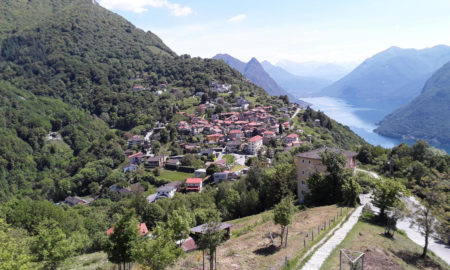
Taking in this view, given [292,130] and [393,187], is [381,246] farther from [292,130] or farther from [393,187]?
[292,130]

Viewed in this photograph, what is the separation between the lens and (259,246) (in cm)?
1766

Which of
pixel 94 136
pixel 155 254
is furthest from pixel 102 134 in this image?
pixel 155 254

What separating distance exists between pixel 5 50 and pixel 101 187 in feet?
506

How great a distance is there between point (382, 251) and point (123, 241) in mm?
13514

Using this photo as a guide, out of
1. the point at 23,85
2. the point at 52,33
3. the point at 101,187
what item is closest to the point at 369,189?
the point at 101,187

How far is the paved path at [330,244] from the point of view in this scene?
1408 centimetres

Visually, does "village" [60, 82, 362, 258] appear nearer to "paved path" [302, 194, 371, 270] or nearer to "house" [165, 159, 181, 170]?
"house" [165, 159, 181, 170]

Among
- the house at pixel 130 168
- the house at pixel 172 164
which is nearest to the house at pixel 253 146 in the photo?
the house at pixel 172 164

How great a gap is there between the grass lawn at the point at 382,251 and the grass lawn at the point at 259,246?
7.45 feet

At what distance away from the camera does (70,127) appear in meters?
109

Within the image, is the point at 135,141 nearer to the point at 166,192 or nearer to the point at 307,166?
the point at 166,192

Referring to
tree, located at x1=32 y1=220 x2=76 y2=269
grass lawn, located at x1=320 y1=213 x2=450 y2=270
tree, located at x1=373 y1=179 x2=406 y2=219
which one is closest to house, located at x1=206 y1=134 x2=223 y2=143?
tree, located at x1=373 y1=179 x2=406 y2=219

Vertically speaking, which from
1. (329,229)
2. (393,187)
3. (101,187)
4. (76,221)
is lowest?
(101,187)

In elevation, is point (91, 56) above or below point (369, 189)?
above
